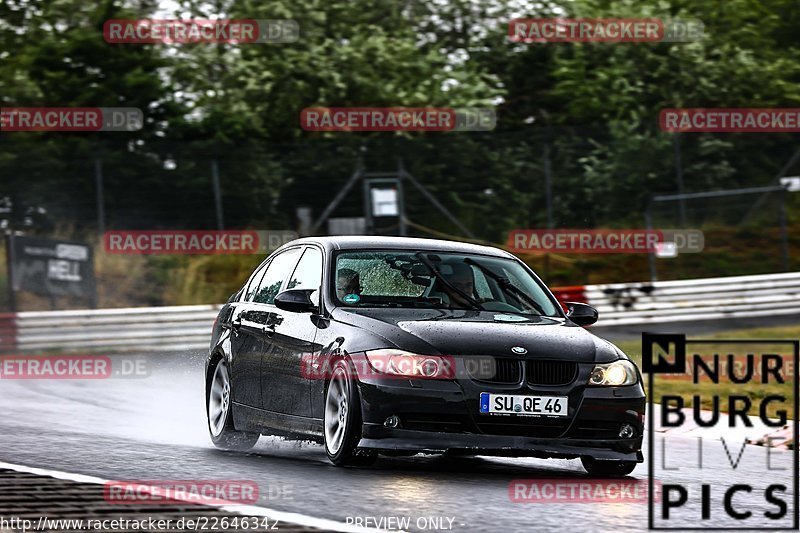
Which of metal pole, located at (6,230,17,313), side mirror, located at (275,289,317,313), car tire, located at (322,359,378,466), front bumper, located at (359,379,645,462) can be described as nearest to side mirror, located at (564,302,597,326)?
front bumper, located at (359,379,645,462)

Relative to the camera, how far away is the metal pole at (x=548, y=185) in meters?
27.2

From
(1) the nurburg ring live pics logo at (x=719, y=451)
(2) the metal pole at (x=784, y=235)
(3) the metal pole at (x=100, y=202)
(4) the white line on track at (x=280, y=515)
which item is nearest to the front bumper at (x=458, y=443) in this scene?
(1) the nurburg ring live pics logo at (x=719, y=451)

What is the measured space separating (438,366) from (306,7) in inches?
931

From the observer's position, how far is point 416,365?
370 inches

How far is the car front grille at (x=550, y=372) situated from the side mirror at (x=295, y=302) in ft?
5.14

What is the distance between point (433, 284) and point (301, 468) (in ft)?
5.21

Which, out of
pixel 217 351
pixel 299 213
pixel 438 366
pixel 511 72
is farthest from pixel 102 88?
pixel 438 366

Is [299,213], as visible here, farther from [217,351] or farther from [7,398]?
[217,351]

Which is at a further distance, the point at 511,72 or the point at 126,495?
the point at 511,72

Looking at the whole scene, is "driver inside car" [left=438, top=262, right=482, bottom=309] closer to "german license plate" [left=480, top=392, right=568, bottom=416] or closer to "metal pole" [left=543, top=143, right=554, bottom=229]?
"german license plate" [left=480, top=392, right=568, bottom=416]

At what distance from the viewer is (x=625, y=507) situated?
830cm

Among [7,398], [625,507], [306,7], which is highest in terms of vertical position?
[306,7]

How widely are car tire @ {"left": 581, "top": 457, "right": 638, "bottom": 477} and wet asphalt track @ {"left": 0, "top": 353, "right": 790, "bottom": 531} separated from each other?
0.44ft

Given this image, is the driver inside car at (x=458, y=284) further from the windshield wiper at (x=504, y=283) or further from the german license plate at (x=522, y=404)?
the german license plate at (x=522, y=404)
